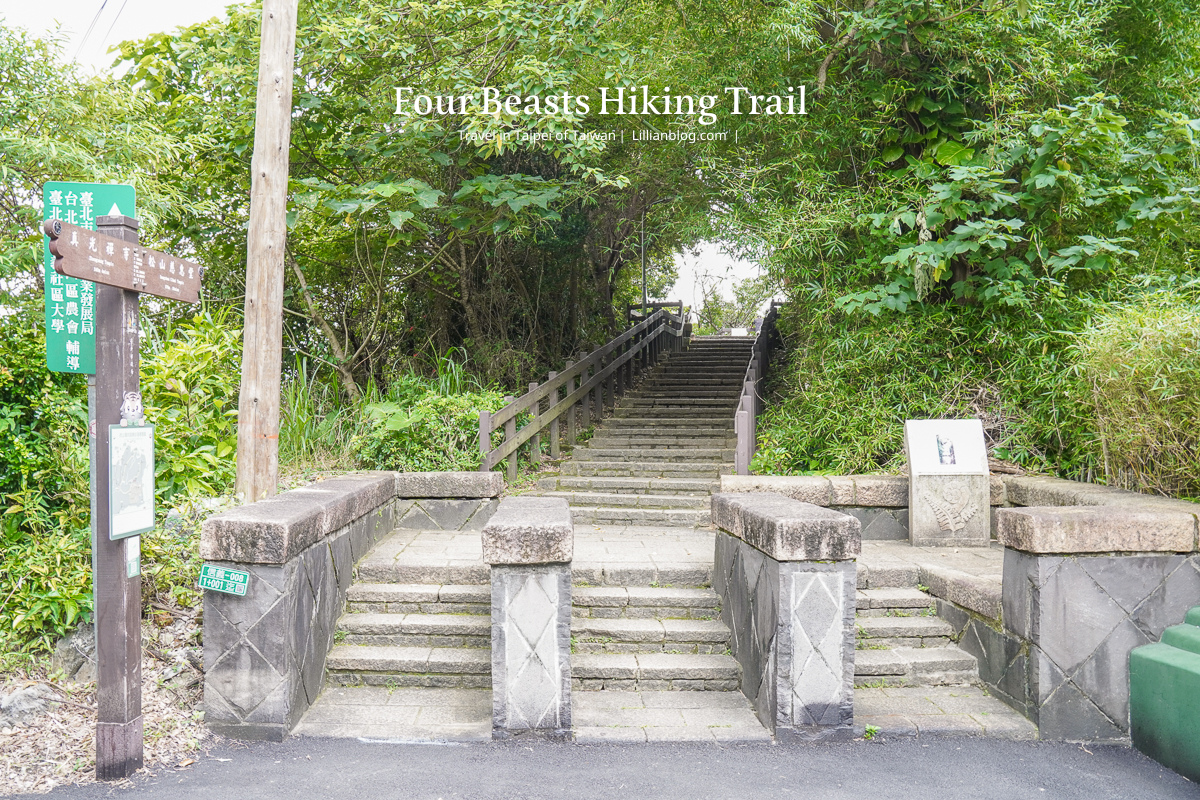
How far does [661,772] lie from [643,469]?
4707mm

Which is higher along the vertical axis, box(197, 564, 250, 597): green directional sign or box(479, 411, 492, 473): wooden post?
box(479, 411, 492, 473): wooden post

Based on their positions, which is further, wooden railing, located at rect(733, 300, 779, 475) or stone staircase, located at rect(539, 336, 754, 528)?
stone staircase, located at rect(539, 336, 754, 528)

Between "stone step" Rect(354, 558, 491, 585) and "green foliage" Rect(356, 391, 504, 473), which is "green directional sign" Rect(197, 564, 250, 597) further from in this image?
"green foliage" Rect(356, 391, 504, 473)

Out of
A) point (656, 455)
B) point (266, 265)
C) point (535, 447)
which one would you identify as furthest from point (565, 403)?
point (266, 265)

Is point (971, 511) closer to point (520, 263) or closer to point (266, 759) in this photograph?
point (266, 759)

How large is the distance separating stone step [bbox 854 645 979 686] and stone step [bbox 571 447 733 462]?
410 centimetres

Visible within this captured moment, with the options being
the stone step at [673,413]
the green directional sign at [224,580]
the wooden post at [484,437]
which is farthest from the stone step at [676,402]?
the green directional sign at [224,580]

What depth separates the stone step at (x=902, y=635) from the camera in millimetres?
4094

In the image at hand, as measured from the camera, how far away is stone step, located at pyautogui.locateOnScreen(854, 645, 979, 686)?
3861 millimetres

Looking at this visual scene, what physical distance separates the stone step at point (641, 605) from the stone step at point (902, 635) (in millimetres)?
885

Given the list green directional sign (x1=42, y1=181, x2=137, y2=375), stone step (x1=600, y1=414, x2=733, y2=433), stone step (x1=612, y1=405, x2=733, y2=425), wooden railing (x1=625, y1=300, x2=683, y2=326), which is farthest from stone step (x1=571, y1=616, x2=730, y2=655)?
wooden railing (x1=625, y1=300, x2=683, y2=326)

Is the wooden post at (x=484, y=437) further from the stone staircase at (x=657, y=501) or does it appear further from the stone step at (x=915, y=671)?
→ the stone step at (x=915, y=671)

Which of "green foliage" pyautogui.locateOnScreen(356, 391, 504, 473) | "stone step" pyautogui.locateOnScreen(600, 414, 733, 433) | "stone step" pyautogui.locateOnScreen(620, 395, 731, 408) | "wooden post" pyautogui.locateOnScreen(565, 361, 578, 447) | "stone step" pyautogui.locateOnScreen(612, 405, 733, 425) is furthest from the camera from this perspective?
"stone step" pyautogui.locateOnScreen(620, 395, 731, 408)

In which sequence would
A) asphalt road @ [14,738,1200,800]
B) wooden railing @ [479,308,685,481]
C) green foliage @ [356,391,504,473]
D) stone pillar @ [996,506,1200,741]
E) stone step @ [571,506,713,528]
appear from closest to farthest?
asphalt road @ [14,738,1200,800] < stone pillar @ [996,506,1200,741] < green foliage @ [356,391,504,473] < stone step @ [571,506,713,528] < wooden railing @ [479,308,685,481]
